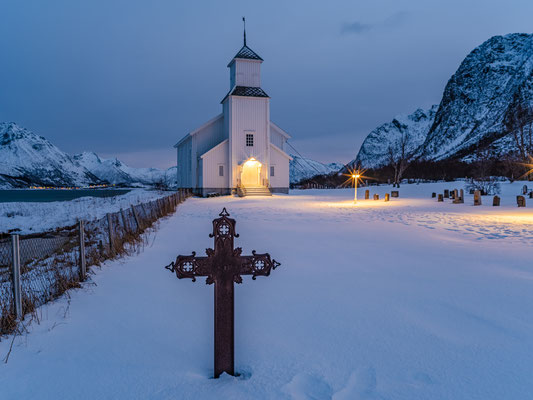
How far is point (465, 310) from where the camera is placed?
4.46 m

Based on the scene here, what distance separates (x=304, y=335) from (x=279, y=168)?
109 ft

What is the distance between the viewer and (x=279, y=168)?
36.8 meters

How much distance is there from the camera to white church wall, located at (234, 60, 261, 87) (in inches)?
1383

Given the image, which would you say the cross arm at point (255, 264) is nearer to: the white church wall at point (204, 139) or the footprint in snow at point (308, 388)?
the footprint in snow at point (308, 388)

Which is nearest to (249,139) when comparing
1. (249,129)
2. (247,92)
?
(249,129)

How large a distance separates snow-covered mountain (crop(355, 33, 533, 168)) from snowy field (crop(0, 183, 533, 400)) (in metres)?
113

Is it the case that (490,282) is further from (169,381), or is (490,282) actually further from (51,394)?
(51,394)

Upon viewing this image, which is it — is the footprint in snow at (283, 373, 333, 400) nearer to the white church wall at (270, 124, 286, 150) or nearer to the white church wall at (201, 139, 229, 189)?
the white church wall at (201, 139, 229, 189)

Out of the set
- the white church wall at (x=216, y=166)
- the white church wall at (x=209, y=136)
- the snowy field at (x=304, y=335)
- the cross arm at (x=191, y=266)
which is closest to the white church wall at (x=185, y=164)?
the white church wall at (x=209, y=136)

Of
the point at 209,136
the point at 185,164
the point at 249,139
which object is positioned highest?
the point at 209,136

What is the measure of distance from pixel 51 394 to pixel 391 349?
2.95m

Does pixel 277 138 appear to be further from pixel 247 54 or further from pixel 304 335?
pixel 304 335

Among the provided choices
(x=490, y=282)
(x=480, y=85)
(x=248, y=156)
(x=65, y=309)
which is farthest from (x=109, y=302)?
(x=480, y=85)

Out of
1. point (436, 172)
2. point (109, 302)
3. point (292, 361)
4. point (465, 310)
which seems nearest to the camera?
point (292, 361)
